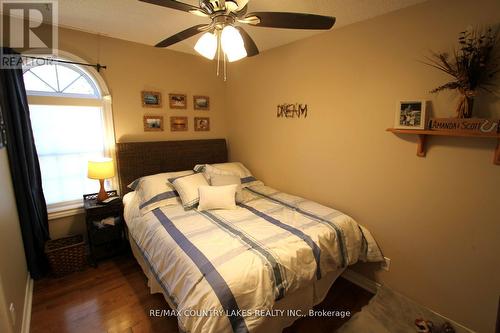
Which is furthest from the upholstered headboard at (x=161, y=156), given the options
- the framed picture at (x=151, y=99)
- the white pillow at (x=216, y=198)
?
the white pillow at (x=216, y=198)

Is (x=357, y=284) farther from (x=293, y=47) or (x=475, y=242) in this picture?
(x=293, y=47)

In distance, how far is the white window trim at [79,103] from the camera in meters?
2.32

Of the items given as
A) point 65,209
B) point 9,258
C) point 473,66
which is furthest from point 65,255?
point 473,66

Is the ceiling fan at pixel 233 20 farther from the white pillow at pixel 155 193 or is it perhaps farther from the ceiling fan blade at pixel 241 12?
the white pillow at pixel 155 193

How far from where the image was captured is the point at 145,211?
7.29 feet

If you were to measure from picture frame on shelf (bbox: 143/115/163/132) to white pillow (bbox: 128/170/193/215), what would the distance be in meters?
0.70

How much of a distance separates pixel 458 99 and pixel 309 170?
4.42ft

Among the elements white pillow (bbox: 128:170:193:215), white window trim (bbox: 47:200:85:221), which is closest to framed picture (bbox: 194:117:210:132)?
white pillow (bbox: 128:170:193:215)

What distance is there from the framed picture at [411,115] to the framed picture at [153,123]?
8.50 ft

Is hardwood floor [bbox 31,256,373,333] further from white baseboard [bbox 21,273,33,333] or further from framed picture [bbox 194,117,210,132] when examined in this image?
framed picture [bbox 194,117,210,132]

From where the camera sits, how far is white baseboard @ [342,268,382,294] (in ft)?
7.07

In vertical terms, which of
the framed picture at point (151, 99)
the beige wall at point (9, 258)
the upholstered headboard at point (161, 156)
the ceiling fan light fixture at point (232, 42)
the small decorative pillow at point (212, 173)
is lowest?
the beige wall at point (9, 258)

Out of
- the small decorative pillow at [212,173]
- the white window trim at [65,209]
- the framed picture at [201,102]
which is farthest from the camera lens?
the framed picture at [201,102]

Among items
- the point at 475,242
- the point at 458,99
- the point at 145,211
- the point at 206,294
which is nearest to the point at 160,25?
the point at 145,211
